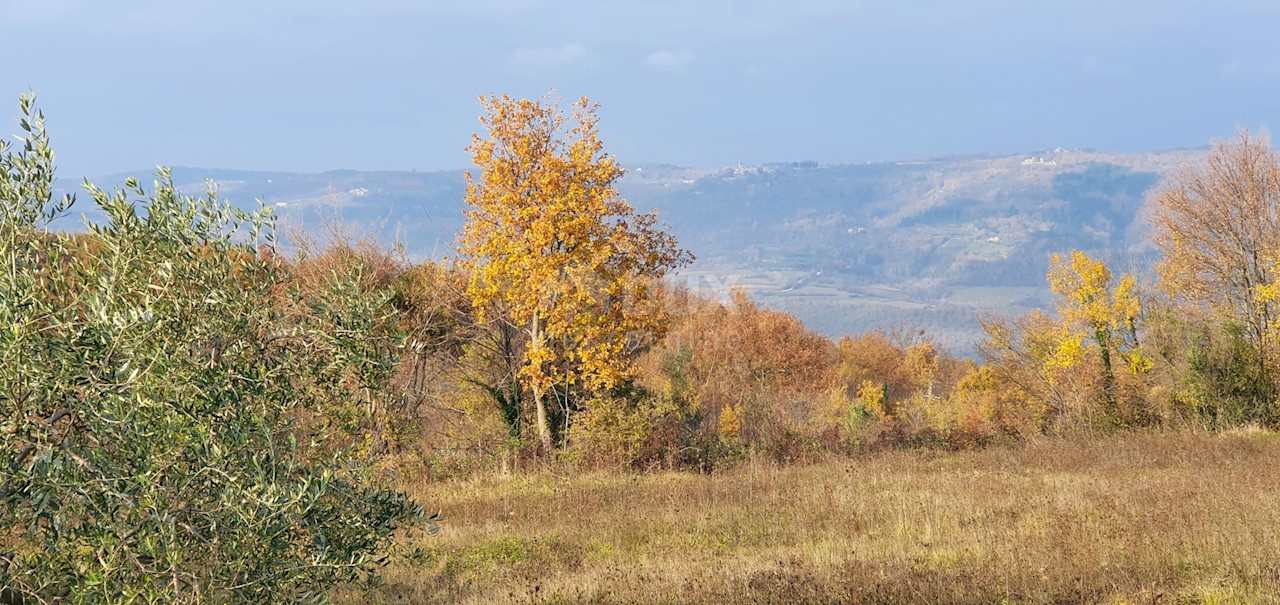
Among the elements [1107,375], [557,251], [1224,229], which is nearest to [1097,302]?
[1107,375]

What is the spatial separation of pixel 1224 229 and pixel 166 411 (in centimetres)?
4955

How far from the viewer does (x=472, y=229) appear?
25.9 m

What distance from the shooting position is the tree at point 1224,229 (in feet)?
141

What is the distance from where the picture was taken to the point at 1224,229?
4419cm

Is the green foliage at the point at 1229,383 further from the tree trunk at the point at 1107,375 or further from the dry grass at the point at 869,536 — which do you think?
the dry grass at the point at 869,536

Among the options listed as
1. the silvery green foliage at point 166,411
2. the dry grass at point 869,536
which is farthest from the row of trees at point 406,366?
the dry grass at point 869,536

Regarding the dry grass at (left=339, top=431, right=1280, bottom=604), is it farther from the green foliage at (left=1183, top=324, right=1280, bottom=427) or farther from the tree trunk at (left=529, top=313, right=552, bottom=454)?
the green foliage at (left=1183, top=324, right=1280, bottom=427)

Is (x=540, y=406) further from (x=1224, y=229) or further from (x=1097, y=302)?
(x=1224, y=229)

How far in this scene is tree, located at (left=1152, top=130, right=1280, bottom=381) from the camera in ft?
141

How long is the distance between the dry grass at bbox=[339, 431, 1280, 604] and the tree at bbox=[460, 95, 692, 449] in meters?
5.18

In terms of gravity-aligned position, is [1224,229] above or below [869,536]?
above

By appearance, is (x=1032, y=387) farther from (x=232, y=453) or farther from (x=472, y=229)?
(x=232, y=453)

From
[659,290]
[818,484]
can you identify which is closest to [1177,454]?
[818,484]

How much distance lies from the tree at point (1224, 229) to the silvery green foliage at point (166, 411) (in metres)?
44.5
